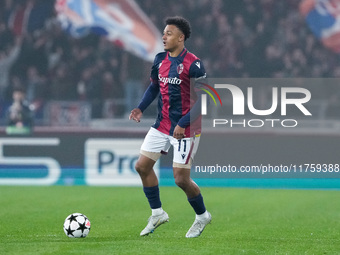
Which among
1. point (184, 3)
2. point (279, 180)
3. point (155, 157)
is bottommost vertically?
point (279, 180)

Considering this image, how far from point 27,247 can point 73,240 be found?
0.63 m

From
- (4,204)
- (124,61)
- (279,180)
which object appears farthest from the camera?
(124,61)

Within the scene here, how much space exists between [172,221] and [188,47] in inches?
306

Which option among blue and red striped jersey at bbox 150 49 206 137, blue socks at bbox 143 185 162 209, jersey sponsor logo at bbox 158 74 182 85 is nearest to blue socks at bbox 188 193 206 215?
blue socks at bbox 143 185 162 209

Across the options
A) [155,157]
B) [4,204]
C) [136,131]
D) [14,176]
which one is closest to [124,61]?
[136,131]

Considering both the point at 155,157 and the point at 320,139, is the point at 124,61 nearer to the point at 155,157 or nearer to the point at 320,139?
the point at 320,139

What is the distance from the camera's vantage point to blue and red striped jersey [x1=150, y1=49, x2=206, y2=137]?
7.62m

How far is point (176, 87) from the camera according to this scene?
7.68 meters

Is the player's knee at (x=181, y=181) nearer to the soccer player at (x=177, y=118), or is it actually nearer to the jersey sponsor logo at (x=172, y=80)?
the soccer player at (x=177, y=118)

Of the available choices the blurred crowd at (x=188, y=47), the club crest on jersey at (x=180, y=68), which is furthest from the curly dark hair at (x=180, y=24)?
the blurred crowd at (x=188, y=47)

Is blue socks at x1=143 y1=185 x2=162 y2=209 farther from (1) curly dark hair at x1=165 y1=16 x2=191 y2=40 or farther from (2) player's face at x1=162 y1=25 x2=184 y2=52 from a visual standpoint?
(1) curly dark hair at x1=165 y1=16 x2=191 y2=40

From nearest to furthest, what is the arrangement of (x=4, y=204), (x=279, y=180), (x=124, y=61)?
(x=4, y=204) < (x=279, y=180) < (x=124, y=61)

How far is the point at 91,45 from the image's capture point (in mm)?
18250

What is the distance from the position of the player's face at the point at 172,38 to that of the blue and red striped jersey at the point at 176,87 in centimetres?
10
